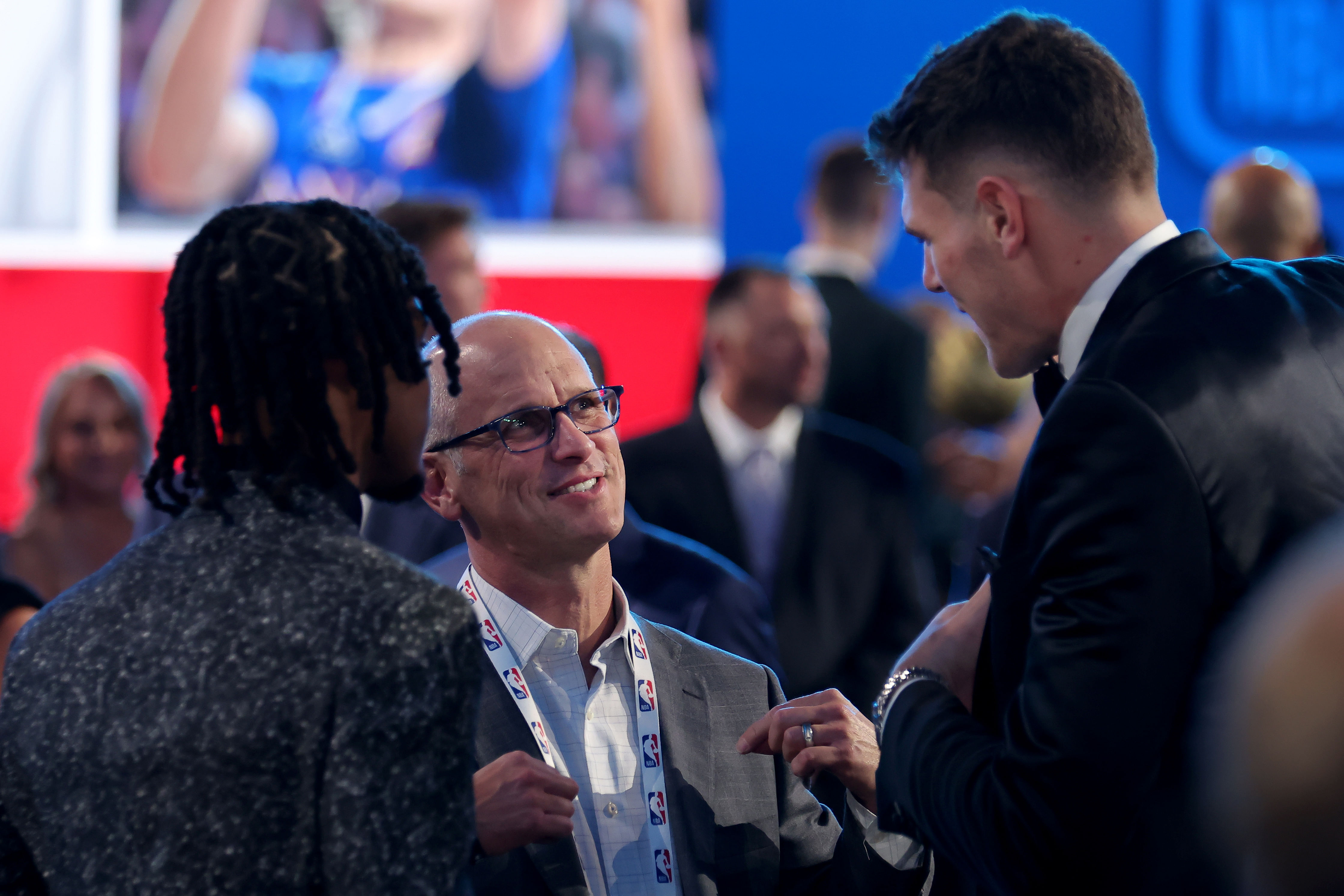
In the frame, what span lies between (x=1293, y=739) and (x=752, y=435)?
11.4 ft

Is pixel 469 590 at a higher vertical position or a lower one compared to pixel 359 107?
lower

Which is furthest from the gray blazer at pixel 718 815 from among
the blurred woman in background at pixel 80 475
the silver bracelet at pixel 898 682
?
the blurred woman in background at pixel 80 475

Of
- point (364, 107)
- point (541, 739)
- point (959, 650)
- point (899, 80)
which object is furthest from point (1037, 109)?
point (364, 107)

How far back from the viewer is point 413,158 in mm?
6785

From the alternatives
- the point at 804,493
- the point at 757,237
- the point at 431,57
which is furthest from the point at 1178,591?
the point at 431,57

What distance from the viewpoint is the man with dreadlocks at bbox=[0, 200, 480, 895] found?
1229 millimetres

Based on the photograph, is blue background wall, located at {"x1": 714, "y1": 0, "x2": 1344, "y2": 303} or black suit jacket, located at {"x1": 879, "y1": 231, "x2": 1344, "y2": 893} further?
blue background wall, located at {"x1": 714, "y1": 0, "x2": 1344, "y2": 303}

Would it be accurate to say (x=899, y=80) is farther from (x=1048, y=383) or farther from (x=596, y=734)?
(x=596, y=734)

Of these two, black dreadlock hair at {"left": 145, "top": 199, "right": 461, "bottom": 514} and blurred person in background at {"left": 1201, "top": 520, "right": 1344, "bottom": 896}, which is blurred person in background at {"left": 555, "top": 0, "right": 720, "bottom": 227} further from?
blurred person in background at {"left": 1201, "top": 520, "right": 1344, "bottom": 896}

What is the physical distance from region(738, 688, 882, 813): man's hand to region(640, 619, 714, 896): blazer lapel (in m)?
0.13

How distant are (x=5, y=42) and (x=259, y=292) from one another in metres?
6.24

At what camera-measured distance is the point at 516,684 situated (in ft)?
6.33

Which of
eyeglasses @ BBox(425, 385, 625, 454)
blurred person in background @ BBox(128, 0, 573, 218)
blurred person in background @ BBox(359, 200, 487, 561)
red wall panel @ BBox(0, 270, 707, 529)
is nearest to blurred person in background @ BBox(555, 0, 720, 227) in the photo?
blurred person in background @ BBox(128, 0, 573, 218)

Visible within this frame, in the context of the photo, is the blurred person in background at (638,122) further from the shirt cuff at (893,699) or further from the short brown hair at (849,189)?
the shirt cuff at (893,699)
